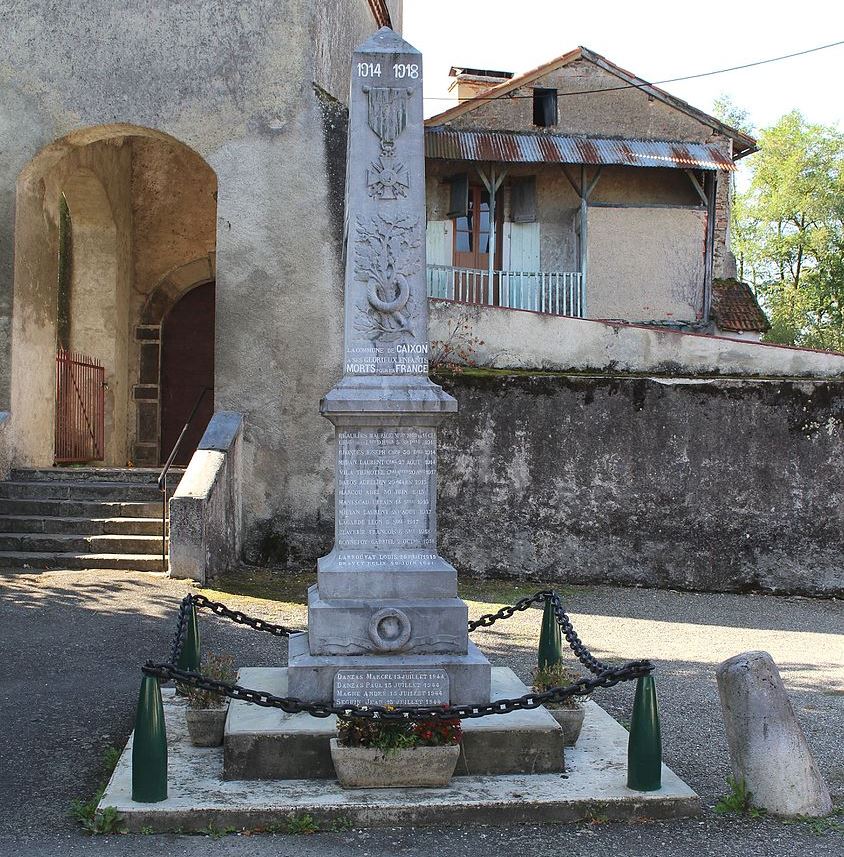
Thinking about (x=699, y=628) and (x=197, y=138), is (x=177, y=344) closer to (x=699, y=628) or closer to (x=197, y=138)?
(x=197, y=138)

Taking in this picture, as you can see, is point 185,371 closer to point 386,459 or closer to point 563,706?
point 386,459

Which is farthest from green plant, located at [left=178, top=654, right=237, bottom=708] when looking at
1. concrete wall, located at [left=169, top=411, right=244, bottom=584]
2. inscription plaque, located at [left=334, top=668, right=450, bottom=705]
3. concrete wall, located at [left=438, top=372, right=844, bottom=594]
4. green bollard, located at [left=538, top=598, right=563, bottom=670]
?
concrete wall, located at [left=438, top=372, right=844, bottom=594]

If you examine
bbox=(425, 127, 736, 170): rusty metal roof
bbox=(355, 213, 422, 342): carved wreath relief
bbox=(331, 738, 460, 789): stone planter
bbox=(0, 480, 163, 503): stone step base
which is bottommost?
bbox=(331, 738, 460, 789): stone planter

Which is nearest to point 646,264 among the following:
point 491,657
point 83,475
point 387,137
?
point 83,475

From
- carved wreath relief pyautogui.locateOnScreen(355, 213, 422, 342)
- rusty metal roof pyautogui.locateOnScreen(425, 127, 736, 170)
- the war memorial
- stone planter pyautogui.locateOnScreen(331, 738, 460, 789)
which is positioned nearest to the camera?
the war memorial

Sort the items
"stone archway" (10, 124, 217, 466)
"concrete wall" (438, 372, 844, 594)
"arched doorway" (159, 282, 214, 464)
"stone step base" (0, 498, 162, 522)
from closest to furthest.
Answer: "stone step base" (0, 498, 162, 522)
"concrete wall" (438, 372, 844, 594)
"stone archway" (10, 124, 217, 466)
"arched doorway" (159, 282, 214, 464)

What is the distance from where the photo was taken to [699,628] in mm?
9344

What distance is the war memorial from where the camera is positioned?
14.9 ft

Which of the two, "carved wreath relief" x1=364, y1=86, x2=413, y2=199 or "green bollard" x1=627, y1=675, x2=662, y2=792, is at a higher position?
"carved wreath relief" x1=364, y1=86, x2=413, y2=199

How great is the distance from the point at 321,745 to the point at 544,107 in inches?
603

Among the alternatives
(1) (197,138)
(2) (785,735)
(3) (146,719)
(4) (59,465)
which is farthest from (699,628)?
(4) (59,465)

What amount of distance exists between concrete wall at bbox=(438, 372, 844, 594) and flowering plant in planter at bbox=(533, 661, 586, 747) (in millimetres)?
5754

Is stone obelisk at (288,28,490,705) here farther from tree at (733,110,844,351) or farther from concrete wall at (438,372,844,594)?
tree at (733,110,844,351)

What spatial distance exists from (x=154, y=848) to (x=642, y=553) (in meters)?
7.89
